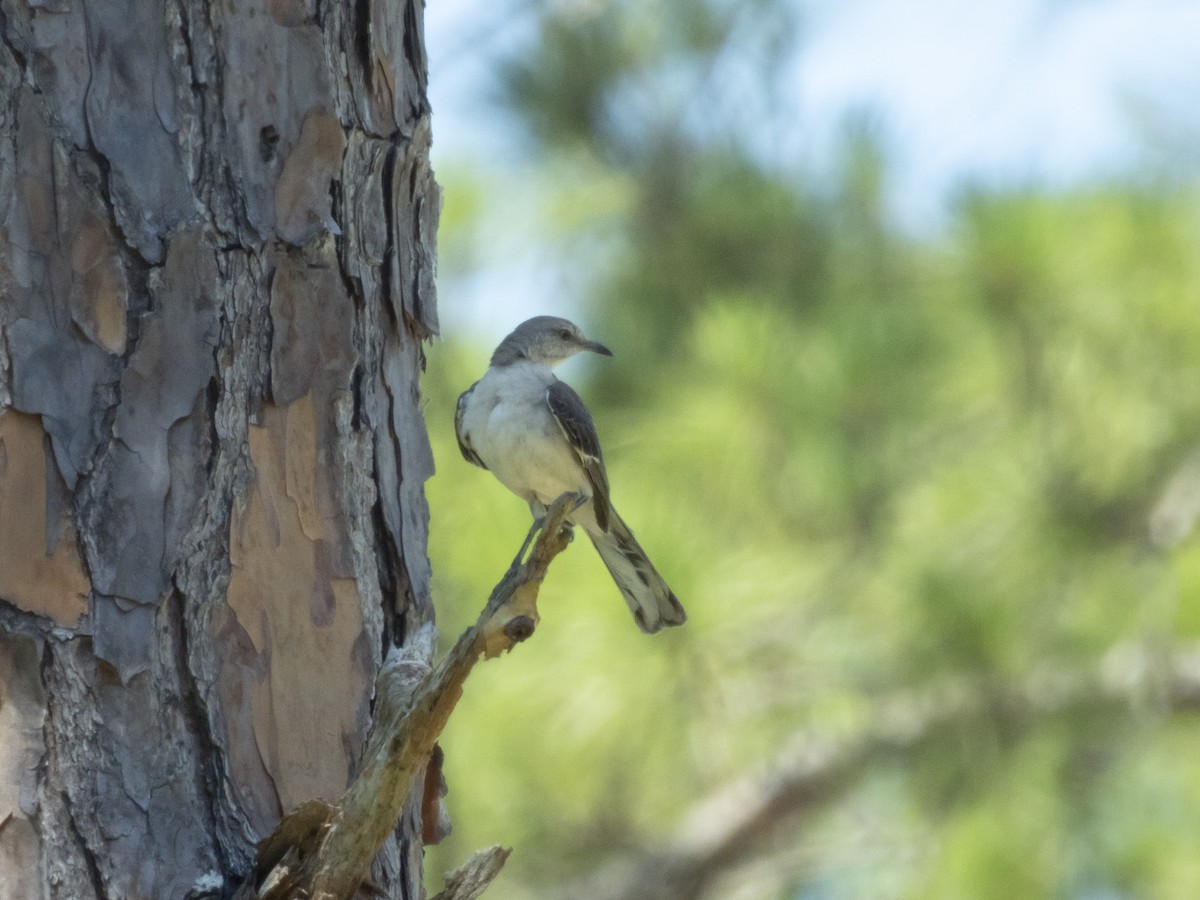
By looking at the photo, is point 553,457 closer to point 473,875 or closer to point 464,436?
point 464,436

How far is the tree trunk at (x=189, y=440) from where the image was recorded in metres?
1.97

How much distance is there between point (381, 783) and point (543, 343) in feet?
10.0

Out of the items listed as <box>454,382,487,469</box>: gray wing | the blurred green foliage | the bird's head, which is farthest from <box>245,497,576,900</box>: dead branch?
the blurred green foliage

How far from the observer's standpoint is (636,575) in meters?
4.30

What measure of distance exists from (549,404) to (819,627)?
11.7ft

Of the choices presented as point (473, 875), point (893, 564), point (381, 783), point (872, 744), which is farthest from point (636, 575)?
point (893, 564)

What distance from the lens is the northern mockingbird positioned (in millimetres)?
4152

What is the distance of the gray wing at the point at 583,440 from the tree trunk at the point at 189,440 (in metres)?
1.78

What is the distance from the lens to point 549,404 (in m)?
4.21

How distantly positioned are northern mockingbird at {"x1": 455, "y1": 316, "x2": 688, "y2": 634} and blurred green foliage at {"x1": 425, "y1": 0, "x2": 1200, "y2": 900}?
1414mm

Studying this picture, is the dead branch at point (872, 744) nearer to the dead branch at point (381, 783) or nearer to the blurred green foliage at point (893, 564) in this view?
the blurred green foliage at point (893, 564)

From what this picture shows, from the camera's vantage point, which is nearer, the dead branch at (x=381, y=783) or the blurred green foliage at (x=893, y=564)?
the dead branch at (x=381, y=783)

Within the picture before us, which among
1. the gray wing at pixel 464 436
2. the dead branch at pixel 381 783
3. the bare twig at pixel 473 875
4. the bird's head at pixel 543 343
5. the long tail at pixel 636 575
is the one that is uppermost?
the bird's head at pixel 543 343

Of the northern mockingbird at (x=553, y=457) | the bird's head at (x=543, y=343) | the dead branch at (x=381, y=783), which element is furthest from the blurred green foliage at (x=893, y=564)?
the dead branch at (x=381, y=783)
